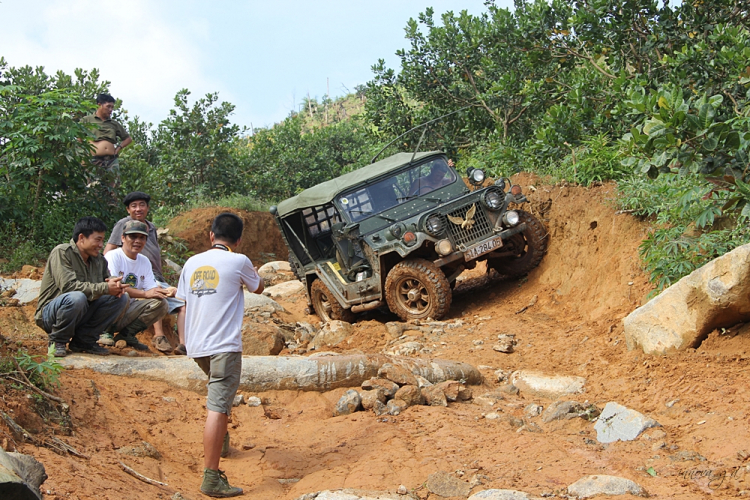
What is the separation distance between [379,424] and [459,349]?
2.67 metres

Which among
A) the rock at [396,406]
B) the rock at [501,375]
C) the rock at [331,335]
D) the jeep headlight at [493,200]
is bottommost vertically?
the rock at [501,375]

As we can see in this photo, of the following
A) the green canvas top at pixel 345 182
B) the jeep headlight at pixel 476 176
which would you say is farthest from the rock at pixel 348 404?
the jeep headlight at pixel 476 176

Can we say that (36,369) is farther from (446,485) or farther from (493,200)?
(493,200)

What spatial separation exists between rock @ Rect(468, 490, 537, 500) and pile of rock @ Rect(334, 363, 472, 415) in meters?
1.73

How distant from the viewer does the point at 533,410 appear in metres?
5.53

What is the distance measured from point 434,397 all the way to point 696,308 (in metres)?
2.17

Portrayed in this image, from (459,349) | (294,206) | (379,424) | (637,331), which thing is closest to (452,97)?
(294,206)

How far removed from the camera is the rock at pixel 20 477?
8.75ft

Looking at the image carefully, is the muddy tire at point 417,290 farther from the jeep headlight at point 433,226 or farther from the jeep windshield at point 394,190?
the jeep windshield at point 394,190

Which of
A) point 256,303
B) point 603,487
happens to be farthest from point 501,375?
point 256,303

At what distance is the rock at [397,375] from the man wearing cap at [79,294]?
2233 mm

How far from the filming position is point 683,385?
5309 mm

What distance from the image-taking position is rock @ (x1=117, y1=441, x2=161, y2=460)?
14.2ft

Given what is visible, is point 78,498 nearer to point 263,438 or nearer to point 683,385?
point 263,438
